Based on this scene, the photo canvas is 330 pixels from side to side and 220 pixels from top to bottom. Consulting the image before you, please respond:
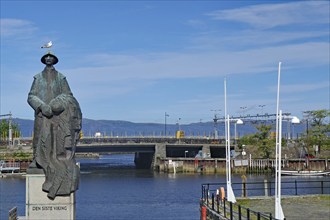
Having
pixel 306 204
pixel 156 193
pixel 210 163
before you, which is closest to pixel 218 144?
pixel 210 163

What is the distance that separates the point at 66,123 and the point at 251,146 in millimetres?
110797

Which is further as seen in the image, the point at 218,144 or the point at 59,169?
the point at 218,144

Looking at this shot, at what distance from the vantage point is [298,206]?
127 ft

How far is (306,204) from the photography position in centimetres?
3959

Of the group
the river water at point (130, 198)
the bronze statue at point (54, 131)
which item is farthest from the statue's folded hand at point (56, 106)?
the river water at point (130, 198)

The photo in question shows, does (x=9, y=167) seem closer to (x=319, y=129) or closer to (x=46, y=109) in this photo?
(x=319, y=129)

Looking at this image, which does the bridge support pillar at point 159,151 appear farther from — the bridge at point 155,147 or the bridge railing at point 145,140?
the bridge railing at point 145,140

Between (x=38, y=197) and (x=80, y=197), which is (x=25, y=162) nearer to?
(x=80, y=197)

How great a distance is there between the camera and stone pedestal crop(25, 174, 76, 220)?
66.5ft

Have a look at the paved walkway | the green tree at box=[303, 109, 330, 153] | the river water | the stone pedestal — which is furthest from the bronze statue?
the green tree at box=[303, 109, 330, 153]

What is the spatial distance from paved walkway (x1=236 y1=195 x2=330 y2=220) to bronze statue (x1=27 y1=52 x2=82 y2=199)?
16216 millimetres

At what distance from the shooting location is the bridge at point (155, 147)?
5118 inches

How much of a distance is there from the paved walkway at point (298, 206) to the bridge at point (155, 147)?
84.2m

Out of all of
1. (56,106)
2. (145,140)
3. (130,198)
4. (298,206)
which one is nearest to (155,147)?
(145,140)
